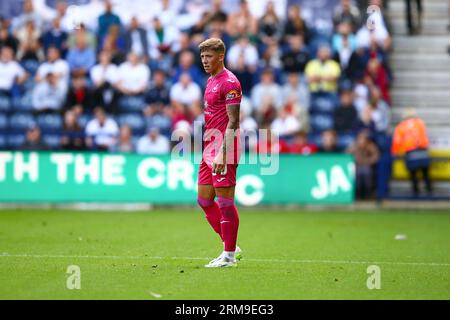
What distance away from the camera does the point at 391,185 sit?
21.9 m

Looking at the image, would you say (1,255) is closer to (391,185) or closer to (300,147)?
(300,147)

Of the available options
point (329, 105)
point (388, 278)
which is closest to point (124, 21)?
point (329, 105)

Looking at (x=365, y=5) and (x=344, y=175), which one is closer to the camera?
(x=344, y=175)

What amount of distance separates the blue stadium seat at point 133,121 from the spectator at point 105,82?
30 centimetres

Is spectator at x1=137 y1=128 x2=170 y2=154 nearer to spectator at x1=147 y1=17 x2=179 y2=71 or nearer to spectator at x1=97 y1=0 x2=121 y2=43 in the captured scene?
spectator at x1=147 y1=17 x2=179 y2=71

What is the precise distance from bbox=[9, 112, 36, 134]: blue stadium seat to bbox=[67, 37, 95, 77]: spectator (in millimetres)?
1516

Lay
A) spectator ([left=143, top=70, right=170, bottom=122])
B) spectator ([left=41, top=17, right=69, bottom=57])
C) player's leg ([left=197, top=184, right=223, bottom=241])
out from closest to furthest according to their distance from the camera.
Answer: player's leg ([left=197, top=184, right=223, bottom=241]), spectator ([left=143, top=70, right=170, bottom=122]), spectator ([left=41, top=17, right=69, bottom=57])

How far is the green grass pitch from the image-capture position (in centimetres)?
888

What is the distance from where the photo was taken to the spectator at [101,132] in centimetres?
2152

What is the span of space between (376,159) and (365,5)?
15.8ft

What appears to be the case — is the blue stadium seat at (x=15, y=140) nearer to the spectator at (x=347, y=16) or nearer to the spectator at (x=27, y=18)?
the spectator at (x=27, y=18)

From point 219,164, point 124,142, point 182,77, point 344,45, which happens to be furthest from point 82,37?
point 219,164

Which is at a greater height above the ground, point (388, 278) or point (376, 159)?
point (376, 159)

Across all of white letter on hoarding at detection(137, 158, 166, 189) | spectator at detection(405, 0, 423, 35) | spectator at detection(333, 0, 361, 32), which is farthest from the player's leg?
spectator at detection(405, 0, 423, 35)
